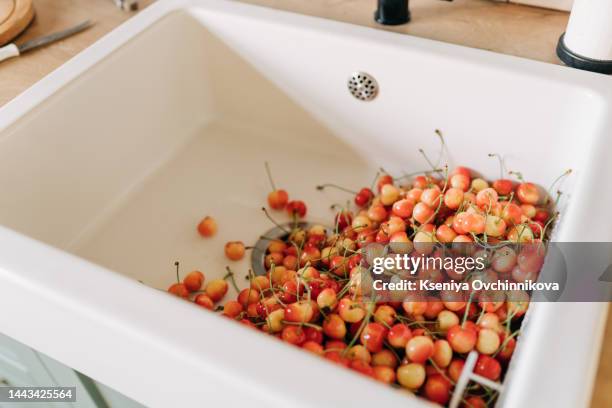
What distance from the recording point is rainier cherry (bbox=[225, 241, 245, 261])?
0.91m

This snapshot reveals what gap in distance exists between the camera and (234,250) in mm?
906

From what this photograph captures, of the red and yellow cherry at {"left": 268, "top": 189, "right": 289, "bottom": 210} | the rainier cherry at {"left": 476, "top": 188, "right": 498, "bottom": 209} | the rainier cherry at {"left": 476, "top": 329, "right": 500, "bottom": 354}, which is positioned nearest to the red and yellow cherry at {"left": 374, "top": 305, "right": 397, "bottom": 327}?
the rainier cherry at {"left": 476, "top": 329, "right": 500, "bottom": 354}

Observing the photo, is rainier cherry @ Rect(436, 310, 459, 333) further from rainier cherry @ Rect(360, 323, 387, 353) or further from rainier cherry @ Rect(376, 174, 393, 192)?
rainier cherry @ Rect(376, 174, 393, 192)

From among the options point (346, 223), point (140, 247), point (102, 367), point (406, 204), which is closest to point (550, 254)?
point (406, 204)

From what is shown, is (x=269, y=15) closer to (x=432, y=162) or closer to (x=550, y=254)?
(x=432, y=162)

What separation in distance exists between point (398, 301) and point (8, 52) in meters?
0.75

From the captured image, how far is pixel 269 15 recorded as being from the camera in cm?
99

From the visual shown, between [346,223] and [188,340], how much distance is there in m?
0.45

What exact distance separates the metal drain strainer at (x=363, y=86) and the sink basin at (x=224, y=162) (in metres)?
0.01

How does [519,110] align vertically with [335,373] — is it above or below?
above

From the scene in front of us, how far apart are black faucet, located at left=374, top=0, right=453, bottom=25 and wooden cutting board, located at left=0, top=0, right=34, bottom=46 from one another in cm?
61

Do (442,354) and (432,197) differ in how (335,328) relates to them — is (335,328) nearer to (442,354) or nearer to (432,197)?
(442,354)

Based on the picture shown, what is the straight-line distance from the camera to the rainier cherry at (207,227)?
938 mm

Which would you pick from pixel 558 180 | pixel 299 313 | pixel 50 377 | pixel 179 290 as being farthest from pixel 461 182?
pixel 50 377
